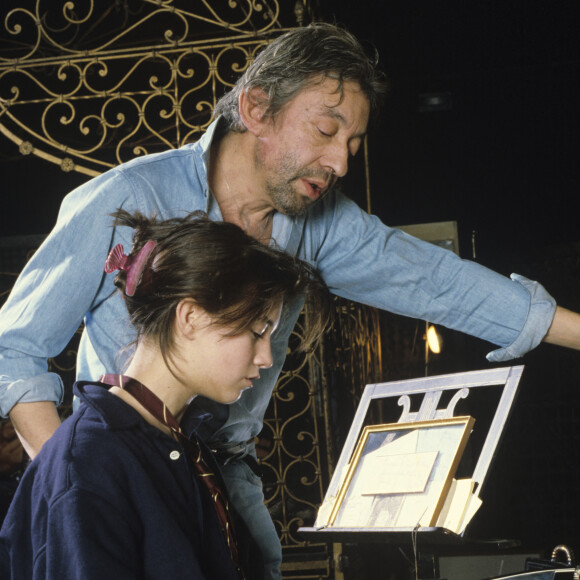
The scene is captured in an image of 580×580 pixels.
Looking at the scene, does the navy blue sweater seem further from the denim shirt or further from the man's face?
the man's face

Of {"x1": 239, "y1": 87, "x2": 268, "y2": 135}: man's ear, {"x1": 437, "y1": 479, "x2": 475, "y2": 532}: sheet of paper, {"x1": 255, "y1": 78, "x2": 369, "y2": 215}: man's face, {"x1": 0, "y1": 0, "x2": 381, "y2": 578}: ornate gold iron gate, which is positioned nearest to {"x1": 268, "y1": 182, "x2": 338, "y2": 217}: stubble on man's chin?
{"x1": 255, "y1": 78, "x2": 369, "y2": 215}: man's face

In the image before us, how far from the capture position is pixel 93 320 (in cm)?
158

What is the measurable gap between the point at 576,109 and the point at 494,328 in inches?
189

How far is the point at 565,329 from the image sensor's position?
1.75 m

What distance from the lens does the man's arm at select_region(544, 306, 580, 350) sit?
1.74 m

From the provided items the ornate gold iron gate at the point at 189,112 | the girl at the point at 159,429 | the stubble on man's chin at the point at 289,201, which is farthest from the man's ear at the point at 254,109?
the ornate gold iron gate at the point at 189,112

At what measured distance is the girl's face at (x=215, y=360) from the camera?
52.9 inches

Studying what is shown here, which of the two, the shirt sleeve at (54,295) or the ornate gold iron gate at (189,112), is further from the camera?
the ornate gold iron gate at (189,112)

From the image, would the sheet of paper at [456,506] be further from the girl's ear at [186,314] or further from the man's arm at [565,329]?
the girl's ear at [186,314]

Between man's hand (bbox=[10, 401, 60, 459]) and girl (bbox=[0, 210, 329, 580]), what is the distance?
164mm

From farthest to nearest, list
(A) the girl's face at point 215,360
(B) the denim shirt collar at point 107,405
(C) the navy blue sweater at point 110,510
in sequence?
(A) the girl's face at point 215,360 < (B) the denim shirt collar at point 107,405 < (C) the navy blue sweater at point 110,510

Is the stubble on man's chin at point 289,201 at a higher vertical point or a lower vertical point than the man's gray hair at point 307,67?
lower

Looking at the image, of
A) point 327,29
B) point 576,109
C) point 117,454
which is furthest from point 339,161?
point 576,109

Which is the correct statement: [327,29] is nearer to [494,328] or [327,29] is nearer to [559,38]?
[494,328]
